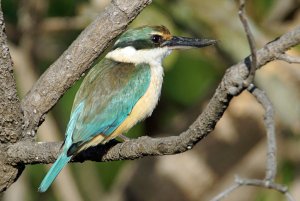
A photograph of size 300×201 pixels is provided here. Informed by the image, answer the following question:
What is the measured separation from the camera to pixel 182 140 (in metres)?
2.77

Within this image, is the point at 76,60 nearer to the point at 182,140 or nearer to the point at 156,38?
the point at 182,140

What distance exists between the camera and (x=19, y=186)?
210 inches

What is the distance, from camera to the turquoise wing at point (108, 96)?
12.5 feet

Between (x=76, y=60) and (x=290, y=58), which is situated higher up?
(x=290, y=58)

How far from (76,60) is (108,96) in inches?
26.3

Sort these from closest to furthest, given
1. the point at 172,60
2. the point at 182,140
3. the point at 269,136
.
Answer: the point at 269,136 → the point at 182,140 → the point at 172,60

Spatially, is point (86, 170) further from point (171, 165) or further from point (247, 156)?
point (247, 156)

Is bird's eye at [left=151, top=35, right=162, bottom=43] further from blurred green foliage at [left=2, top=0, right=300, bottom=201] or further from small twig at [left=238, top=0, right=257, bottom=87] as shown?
small twig at [left=238, top=0, right=257, bottom=87]

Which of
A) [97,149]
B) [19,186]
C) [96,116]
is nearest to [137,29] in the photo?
[96,116]

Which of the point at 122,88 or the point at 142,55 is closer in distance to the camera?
the point at 122,88

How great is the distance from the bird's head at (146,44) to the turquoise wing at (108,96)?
9cm

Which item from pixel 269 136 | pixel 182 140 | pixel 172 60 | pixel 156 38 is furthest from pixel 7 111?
pixel 172 60

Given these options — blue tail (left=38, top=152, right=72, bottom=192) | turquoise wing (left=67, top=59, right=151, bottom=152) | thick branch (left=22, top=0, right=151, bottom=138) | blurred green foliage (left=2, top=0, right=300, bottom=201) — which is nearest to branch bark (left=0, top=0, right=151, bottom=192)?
thick branch (left=22, top=0, right=151, bottom=138)

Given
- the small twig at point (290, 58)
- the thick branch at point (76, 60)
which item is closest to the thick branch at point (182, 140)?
the small twig at point (290, 58)
